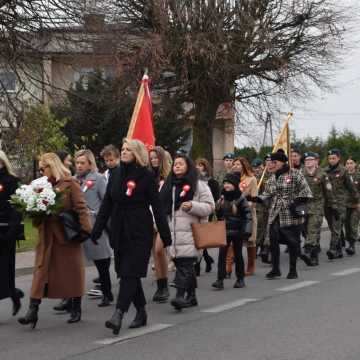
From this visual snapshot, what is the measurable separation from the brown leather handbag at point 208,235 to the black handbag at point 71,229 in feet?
4.37

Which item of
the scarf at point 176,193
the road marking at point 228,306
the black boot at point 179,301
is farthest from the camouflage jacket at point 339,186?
the black boot at point 179,301

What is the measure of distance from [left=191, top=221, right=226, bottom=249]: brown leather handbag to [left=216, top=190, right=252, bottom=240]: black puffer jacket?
1790mm

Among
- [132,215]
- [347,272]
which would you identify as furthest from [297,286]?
[132,215]

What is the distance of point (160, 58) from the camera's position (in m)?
28.4

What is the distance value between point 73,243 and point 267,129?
25550 millimetres

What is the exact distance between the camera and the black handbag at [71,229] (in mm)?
8617

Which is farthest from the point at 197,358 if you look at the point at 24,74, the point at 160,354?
the point at 24,74

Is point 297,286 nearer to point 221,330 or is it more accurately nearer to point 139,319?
point 221,330

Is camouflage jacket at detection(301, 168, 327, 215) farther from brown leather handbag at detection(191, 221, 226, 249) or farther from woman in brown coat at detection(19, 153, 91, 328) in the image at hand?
woman in brown coat at detection(19, 153, 91, 328)

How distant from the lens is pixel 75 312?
8.95 meters

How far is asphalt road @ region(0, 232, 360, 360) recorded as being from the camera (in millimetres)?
7324

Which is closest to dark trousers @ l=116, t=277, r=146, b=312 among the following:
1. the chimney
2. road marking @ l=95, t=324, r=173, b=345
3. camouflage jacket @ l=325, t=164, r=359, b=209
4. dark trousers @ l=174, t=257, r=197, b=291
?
road marking @ l=95, t=324, r=173, b=345

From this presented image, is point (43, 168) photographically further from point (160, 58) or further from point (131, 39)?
point (131, 39)

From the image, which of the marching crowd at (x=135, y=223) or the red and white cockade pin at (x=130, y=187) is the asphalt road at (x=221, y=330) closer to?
the marching crowd at (x=135, y=223)
